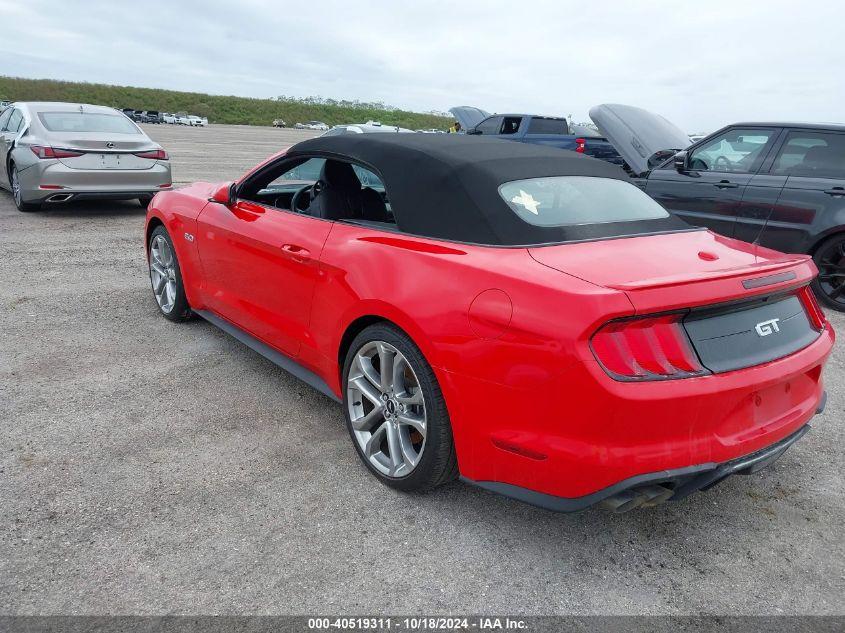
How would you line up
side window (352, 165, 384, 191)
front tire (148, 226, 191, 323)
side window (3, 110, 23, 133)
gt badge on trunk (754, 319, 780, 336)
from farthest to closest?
side window (3, 110, 23, 133), front tire (148, 226, 191, 323), side window (352, 165, 384, 191), gt badge on trunk (754, 319, 780, 336)

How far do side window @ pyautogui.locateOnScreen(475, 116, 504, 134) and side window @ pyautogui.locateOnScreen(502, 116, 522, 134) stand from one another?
154 mm

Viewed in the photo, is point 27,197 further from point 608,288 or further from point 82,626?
point 608,288

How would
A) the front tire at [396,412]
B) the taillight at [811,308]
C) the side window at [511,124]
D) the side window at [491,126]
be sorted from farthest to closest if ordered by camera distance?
1. the side window at [491,126]
2. the side window at [511,124]
3. the taillight at [811,308]
4. the front tire at [396,412]

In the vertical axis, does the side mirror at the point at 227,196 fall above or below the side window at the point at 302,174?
below

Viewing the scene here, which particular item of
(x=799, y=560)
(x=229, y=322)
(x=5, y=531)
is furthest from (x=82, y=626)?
(x=799, y=560)

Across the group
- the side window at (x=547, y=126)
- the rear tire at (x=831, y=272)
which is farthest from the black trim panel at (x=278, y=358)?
the side window at (x=547, y=126)

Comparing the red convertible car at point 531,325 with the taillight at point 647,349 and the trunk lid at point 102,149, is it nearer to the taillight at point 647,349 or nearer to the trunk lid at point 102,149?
the taillight at point 647,349

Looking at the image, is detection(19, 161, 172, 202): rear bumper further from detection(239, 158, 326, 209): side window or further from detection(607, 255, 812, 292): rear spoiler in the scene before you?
detection(607, 255, 812, 292): rear spoiler

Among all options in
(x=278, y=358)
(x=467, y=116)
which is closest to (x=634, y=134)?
(x=278, y=358)

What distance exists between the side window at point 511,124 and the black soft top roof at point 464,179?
15.1 meters

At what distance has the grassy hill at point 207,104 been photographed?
79.2 m

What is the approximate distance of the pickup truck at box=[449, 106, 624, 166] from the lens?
54.1 ft

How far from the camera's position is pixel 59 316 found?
16.6 feet

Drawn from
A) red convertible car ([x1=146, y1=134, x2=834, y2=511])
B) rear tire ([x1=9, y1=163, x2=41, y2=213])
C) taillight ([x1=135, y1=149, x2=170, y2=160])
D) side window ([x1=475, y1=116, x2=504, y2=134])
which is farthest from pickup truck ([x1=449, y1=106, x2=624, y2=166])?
red convertible car ([x1=146, y1=134, x2=834, y2=511])
